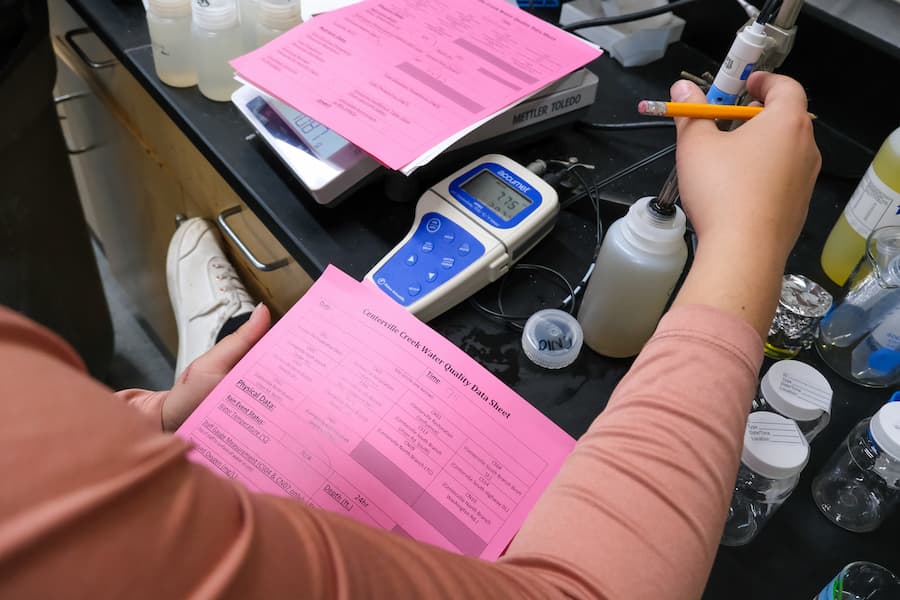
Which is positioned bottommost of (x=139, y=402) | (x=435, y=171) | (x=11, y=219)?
(x=11, y=219)

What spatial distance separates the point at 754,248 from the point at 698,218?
5 cm

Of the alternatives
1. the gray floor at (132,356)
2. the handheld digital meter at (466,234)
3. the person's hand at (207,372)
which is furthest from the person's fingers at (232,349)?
the gray floor at (132,356)

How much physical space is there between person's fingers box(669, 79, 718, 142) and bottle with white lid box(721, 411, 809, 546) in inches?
9.1

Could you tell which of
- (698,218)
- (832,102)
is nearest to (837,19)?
(832,102)

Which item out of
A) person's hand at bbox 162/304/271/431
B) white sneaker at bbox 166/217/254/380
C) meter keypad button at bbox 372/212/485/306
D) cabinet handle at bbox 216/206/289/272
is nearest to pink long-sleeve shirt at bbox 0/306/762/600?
meter keypad button at bbox 372/212/485/306

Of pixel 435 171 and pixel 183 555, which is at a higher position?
pixel 183 555

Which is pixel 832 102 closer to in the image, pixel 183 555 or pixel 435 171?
pixel 435 171

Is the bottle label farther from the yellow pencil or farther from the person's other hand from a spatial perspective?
the yellow pencil

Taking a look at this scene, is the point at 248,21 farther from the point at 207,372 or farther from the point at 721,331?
the point at 721,331

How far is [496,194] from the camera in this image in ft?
2.14

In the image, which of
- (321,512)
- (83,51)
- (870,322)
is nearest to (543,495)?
(321,512)

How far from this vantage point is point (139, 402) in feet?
1.97

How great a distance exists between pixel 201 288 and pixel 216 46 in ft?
0.96

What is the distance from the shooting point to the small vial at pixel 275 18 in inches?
29.6
